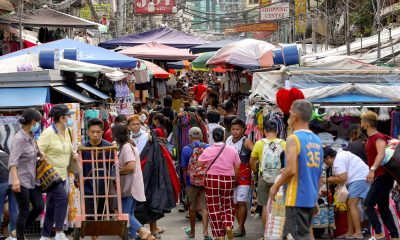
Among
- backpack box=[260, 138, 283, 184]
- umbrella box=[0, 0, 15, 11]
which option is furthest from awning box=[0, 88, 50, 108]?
umbrella box=[0, 0, 15, 11]

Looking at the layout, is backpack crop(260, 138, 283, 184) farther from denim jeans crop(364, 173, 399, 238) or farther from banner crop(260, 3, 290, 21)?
banner crop(260, 3, 290, 21)

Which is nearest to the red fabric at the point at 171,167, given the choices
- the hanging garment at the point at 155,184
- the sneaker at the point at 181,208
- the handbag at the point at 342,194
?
the hanging garment at the point at 155,184

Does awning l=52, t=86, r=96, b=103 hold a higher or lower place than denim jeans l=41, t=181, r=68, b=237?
higher

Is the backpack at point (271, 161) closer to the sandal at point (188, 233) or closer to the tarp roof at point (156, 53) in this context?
the sandal at point (188, 233)

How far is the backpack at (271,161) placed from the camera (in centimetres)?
1041

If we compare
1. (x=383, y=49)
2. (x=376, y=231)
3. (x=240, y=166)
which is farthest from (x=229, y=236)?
(x=383, y=49)

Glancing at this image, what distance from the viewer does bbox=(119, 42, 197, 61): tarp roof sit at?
24.2 metres

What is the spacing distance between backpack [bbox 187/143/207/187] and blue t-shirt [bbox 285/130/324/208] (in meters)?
3.42

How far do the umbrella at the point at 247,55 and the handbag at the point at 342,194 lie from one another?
6.75 metres

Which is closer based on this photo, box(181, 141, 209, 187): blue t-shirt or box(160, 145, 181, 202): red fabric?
box(160, 145, 181, 202): red fabric

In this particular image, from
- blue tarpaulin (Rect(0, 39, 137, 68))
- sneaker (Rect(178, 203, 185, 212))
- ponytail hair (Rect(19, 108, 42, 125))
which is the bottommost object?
sneaker (Rect(178, 203, 185, 212))

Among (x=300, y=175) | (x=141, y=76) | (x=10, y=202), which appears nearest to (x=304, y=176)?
(x=300, y=175)

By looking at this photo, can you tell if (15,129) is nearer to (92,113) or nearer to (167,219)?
(92,113)

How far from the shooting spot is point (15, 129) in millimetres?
10992
